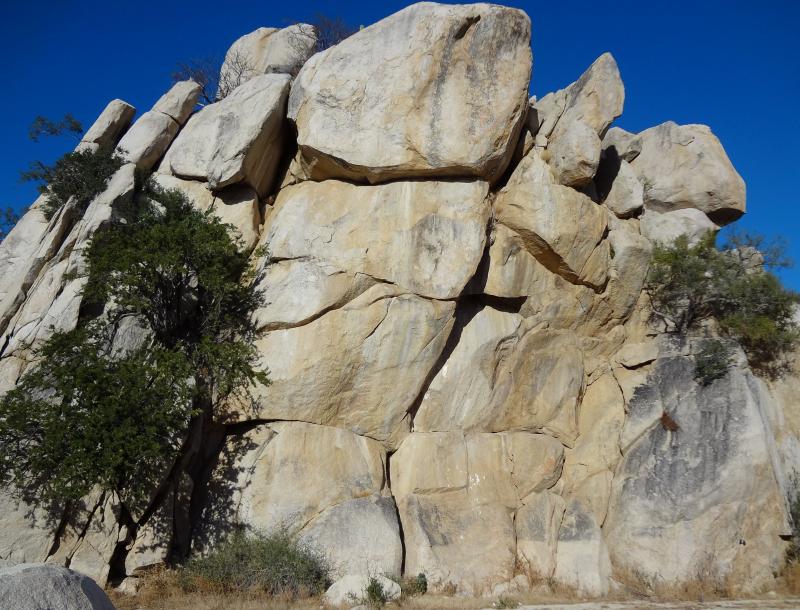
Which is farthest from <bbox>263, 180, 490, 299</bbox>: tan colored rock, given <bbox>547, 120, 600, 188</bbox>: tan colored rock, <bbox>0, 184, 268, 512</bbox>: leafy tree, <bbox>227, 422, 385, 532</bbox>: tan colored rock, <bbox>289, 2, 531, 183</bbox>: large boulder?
<bbox>227, 422, 385, 532</bbox>: tan colored rock

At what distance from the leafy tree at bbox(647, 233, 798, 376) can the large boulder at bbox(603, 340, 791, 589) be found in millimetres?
1453

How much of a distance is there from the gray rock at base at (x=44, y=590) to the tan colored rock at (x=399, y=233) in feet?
31.5

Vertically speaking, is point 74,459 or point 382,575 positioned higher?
point 74,459

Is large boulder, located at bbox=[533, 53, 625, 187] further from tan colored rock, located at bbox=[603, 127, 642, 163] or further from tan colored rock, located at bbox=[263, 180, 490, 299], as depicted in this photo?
tan colored rock, located at bbox=[263, 180, 490, 299]

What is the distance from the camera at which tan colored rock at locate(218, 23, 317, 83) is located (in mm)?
21359

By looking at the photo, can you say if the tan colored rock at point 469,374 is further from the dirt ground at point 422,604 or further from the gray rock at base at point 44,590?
the gray rock at base at point 44,590

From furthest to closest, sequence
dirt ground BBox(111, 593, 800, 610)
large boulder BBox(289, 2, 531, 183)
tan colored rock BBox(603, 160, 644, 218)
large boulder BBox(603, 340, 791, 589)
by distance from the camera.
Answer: tan colored rock BBox(603, 160, 644, 218) < large boulder BBox(289, 2, 531, 183) < large boulder BBox(603, 340, 791, 589) < dirt ground BBox(111, 593, 800, 610)

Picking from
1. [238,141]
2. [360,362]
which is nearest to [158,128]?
Answer: [238,141]

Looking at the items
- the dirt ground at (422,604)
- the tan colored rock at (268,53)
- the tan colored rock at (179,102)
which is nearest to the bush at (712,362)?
the dirt ground at (422,604)

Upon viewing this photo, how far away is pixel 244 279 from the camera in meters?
15.1

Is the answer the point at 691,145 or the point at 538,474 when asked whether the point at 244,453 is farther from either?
the point at 691,145

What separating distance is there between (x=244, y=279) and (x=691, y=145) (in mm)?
15377

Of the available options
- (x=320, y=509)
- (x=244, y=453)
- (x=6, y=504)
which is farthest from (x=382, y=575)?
(x=6, y=504)

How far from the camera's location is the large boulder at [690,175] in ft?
65.7
